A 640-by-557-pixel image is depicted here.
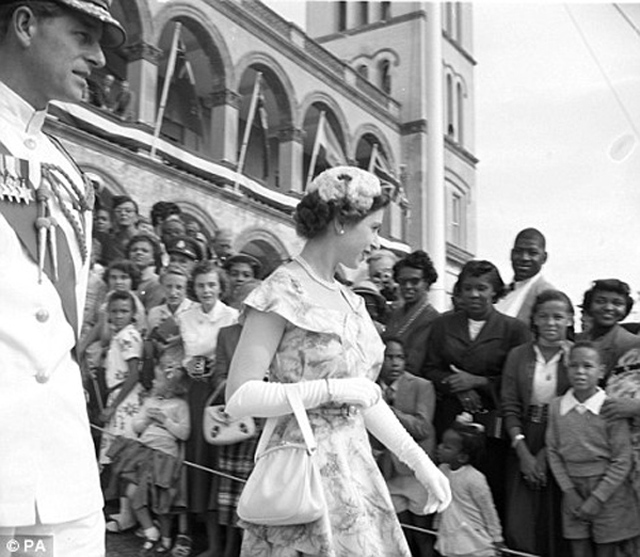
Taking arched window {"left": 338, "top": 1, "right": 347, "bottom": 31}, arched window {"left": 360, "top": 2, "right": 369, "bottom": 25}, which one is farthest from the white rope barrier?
arched window {"left": 360, "top": 2, "right": 369, "bottom": 25}

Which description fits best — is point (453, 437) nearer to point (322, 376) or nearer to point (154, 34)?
point (322, 376)

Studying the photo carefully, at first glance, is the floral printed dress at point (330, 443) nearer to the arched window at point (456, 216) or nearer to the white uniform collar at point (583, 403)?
the white uniform collar at point (583, 403)

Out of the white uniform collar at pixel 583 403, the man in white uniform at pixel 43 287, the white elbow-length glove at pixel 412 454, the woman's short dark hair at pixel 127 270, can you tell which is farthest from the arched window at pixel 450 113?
the man in white uniform at pixel 43 287

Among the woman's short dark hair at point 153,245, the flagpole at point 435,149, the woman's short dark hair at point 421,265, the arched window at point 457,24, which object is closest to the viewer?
the woman's short dark hair at point 421,265

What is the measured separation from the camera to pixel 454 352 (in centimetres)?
417

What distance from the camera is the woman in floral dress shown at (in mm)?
2197

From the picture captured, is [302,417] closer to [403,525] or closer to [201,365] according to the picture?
[403,525]

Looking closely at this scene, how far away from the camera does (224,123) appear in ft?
50.4

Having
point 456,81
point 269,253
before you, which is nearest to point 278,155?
point 269,253

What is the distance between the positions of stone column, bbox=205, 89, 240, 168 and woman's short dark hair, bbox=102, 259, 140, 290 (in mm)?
10009

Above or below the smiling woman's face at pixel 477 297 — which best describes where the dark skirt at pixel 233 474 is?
below

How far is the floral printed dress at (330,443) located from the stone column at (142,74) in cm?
1151

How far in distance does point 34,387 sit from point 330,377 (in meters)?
1.04

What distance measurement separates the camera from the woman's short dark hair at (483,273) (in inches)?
169
